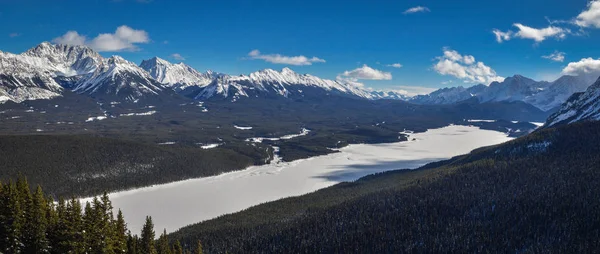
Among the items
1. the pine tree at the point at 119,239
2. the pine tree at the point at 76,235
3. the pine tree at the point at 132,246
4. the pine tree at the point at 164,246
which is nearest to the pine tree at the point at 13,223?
the pine tree at the point at 76,235

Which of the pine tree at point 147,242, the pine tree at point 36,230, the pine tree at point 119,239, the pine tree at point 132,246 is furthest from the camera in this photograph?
the pine tree at point 147,242

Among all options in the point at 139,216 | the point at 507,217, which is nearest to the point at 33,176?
the point at 139,216

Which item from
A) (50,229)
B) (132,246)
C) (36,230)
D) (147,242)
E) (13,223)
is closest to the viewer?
(13,223)

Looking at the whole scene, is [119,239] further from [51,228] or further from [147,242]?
[51,228]

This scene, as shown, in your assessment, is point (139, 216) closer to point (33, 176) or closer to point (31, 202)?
point (33, 176)

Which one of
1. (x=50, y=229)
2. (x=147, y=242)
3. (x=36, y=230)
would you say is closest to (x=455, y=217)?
(x=147, y=242)

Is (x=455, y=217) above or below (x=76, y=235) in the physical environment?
below

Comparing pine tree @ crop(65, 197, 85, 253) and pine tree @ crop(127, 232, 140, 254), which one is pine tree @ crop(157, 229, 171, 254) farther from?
pine tree @ crop(65, 197, 85, 253)

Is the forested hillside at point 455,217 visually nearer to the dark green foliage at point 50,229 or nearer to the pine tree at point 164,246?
the pine tree at point 164,246
